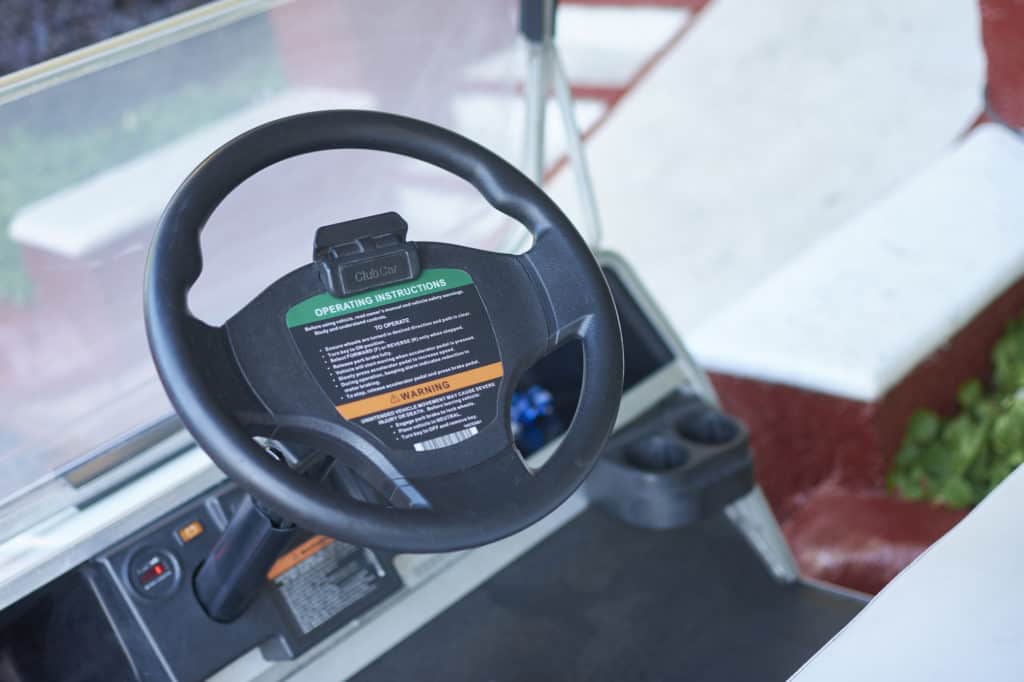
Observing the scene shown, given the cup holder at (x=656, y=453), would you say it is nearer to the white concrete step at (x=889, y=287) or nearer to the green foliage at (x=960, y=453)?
the white concrete step at (x=889, y=287)

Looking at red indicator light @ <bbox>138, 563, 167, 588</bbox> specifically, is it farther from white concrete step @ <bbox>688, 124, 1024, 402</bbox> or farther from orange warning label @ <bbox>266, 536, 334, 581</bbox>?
white concrete step @ <bbox>688, 124, 1024, 402</bbox>

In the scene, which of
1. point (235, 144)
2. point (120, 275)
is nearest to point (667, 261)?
point (120, 275)

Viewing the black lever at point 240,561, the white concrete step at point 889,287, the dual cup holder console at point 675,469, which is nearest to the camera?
the black lever at point 240,561

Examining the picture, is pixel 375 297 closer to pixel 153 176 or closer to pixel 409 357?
pixel 409 357

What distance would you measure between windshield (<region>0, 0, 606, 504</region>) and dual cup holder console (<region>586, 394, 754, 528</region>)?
1.29 feet

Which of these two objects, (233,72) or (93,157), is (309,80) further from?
(93,157)

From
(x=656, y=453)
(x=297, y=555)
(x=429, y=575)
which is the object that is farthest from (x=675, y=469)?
(x=297, y=555)

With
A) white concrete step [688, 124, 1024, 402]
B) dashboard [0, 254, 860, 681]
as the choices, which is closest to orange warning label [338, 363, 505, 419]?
dashboard [0, 254, 860, 681]

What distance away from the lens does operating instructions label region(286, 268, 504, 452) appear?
2.82 feet

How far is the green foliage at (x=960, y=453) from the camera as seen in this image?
2.12 meters

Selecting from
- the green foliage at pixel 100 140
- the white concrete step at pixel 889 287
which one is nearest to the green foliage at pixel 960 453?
the white concrete step at pixel 889 287

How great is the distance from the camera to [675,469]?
4.51ft

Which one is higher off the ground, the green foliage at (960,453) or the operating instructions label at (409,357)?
the operating instructions label at (409,357)

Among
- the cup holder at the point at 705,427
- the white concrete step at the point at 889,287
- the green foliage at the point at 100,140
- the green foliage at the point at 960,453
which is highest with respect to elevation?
the green foliage at the point at 100,140
